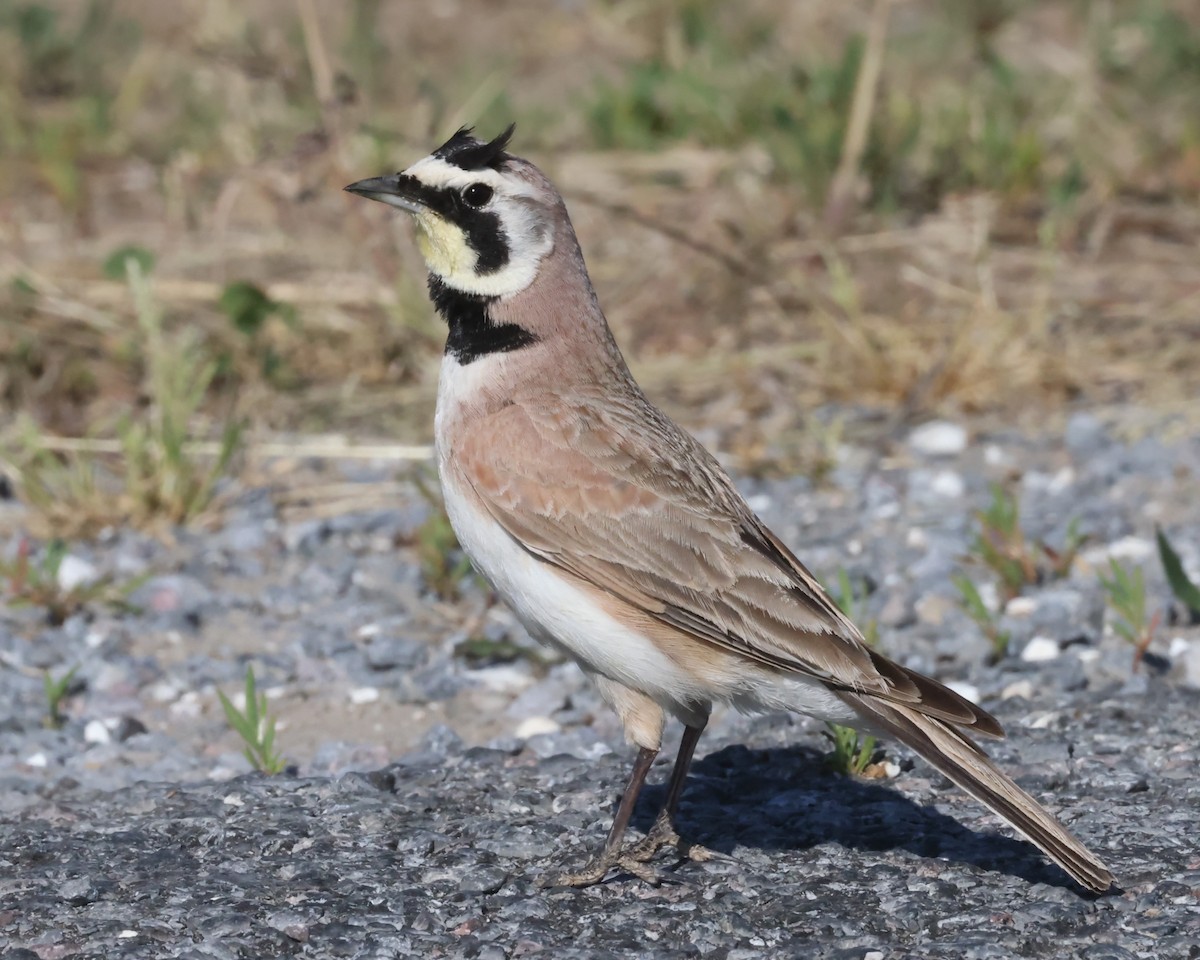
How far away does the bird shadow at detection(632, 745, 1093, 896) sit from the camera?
388cm

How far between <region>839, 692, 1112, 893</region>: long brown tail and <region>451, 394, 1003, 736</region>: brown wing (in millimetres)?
54

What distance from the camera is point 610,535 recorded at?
3941mm

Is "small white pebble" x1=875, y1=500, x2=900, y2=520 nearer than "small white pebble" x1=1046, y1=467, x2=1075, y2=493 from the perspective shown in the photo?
Yes

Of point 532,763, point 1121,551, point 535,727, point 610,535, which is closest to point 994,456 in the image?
point 1121,551

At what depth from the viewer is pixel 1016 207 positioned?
901 centimetres

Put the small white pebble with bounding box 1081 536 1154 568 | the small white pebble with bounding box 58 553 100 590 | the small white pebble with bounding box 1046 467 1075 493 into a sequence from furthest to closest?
the small white pebble with bounding box 1046 467 1075 493
the small white pebble with bounding box 58 553 100 590
the small white pebble with bounding box 1081 536 1154 568

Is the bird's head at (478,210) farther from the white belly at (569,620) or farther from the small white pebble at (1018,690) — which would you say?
the small white pebble at (1018,690)

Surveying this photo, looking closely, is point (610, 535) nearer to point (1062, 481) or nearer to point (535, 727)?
point (535, 727)

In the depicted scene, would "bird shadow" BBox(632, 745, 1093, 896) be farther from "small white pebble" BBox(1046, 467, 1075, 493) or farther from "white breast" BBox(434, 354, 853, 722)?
"small white pebble" BBox(1046, 467, 1075, 493)

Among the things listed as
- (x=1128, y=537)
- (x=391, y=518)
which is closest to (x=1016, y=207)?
(x=1128, y=537)

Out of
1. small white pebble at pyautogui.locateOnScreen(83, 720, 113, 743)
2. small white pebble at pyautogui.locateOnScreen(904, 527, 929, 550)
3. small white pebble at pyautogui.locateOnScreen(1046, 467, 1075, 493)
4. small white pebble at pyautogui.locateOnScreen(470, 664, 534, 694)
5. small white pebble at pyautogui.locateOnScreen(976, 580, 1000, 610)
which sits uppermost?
small white pebble at pyautogui.locateOnScreen(1046, 467, 1075, 493)

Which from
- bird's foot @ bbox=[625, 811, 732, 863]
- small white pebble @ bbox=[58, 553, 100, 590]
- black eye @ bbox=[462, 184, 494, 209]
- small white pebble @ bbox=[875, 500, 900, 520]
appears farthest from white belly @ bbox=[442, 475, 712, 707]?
small white pebble @ bbox=[875, 500, 900, 520]

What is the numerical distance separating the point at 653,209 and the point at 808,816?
17.9 ft

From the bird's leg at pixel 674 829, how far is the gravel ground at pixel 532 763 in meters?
0.06
